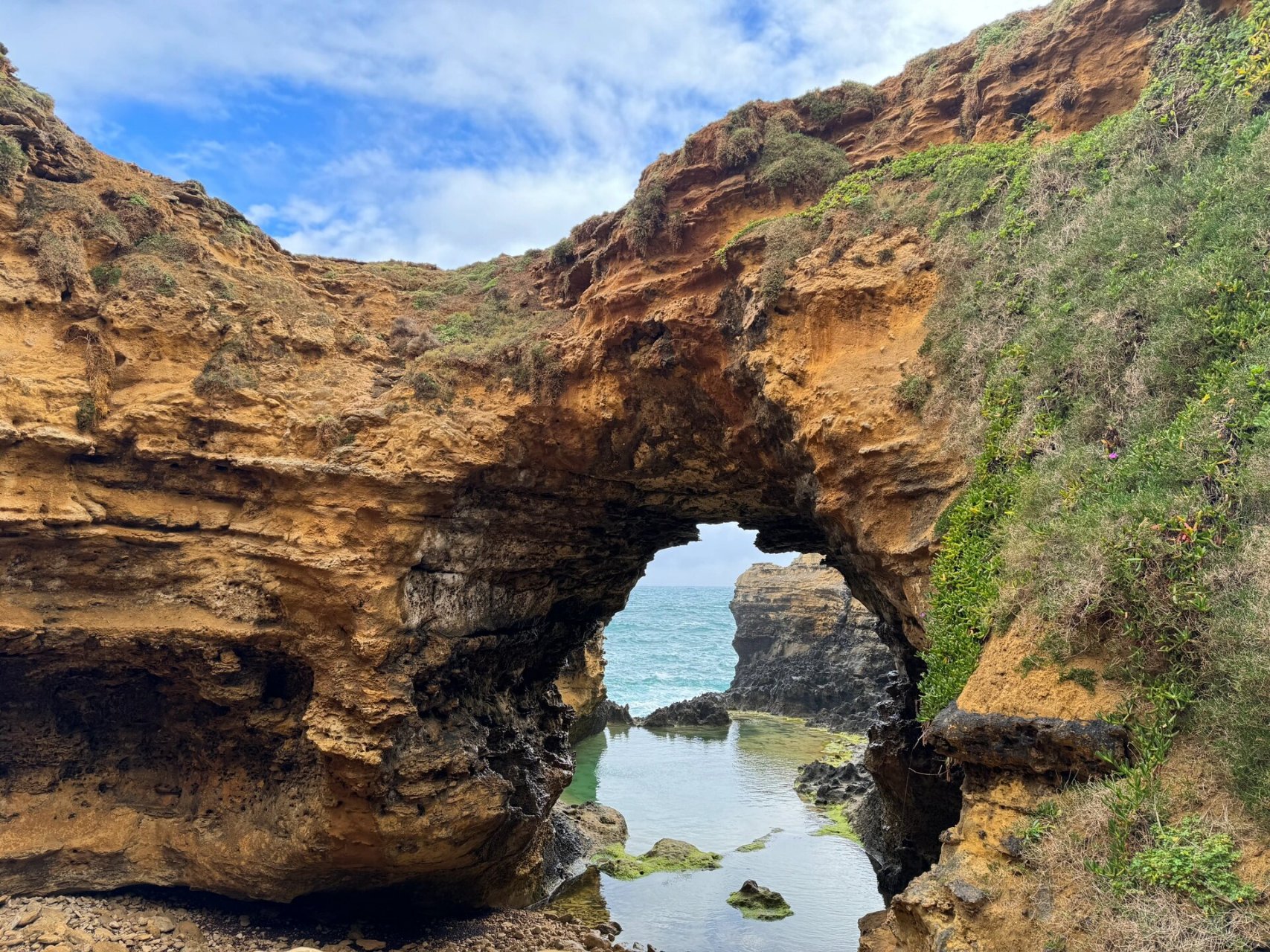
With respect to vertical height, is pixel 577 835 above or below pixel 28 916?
below

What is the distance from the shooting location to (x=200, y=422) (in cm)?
1138

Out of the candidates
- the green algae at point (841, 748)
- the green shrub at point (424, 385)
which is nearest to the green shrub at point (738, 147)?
the green shrub at point (424, 385)

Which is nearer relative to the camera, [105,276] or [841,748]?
[105,276]

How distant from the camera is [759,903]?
46.1 feet

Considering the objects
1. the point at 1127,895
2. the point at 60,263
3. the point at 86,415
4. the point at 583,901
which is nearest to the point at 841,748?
the point at 583,901

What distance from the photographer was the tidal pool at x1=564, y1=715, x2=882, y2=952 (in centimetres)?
1314

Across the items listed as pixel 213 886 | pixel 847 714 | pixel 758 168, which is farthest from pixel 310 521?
pixel 847 714

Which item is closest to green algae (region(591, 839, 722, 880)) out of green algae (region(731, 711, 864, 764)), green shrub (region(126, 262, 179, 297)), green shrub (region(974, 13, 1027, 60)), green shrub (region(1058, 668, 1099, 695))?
green algae (region(731, 711, 864, 764))

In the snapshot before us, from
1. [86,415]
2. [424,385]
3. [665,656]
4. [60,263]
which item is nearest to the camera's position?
[86,415]

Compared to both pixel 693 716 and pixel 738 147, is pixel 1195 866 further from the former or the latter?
pixel 693 716

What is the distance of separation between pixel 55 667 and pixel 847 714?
31863 millimetres

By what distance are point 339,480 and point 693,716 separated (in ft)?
90.8

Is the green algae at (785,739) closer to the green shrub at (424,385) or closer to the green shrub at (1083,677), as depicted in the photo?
the green shrub at (424,385)

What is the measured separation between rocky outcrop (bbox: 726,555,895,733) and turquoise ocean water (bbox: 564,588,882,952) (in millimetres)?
2210
